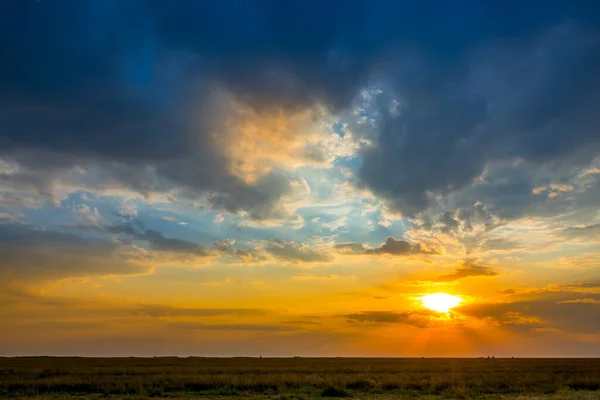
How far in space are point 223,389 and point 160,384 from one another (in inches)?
193

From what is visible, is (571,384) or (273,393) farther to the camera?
(571,384)

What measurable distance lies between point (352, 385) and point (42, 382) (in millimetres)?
22323

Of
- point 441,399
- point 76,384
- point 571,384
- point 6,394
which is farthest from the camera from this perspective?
point 571,384

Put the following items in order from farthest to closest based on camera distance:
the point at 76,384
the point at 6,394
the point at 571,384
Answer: the point at 571,384
the point at 76,384
the point at 6,394

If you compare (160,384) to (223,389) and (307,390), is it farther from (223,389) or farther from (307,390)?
(307,390)

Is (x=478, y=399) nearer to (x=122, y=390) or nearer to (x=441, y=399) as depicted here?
(x=441, y=399)

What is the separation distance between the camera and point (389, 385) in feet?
107

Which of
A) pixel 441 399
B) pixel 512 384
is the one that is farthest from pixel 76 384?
pixel 512 384

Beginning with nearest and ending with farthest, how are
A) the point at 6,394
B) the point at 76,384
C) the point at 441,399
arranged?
the point at 441,399
the point at 6,394
the point at 76,384

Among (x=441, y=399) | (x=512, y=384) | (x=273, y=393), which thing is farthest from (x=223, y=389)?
(x=512, y=384)

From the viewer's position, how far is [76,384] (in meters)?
32.6

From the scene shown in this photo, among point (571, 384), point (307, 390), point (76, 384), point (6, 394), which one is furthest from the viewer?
point (571, 384)

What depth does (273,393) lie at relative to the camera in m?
29.1

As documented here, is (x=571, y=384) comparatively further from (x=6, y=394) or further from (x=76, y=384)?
(x=6, y=394)
